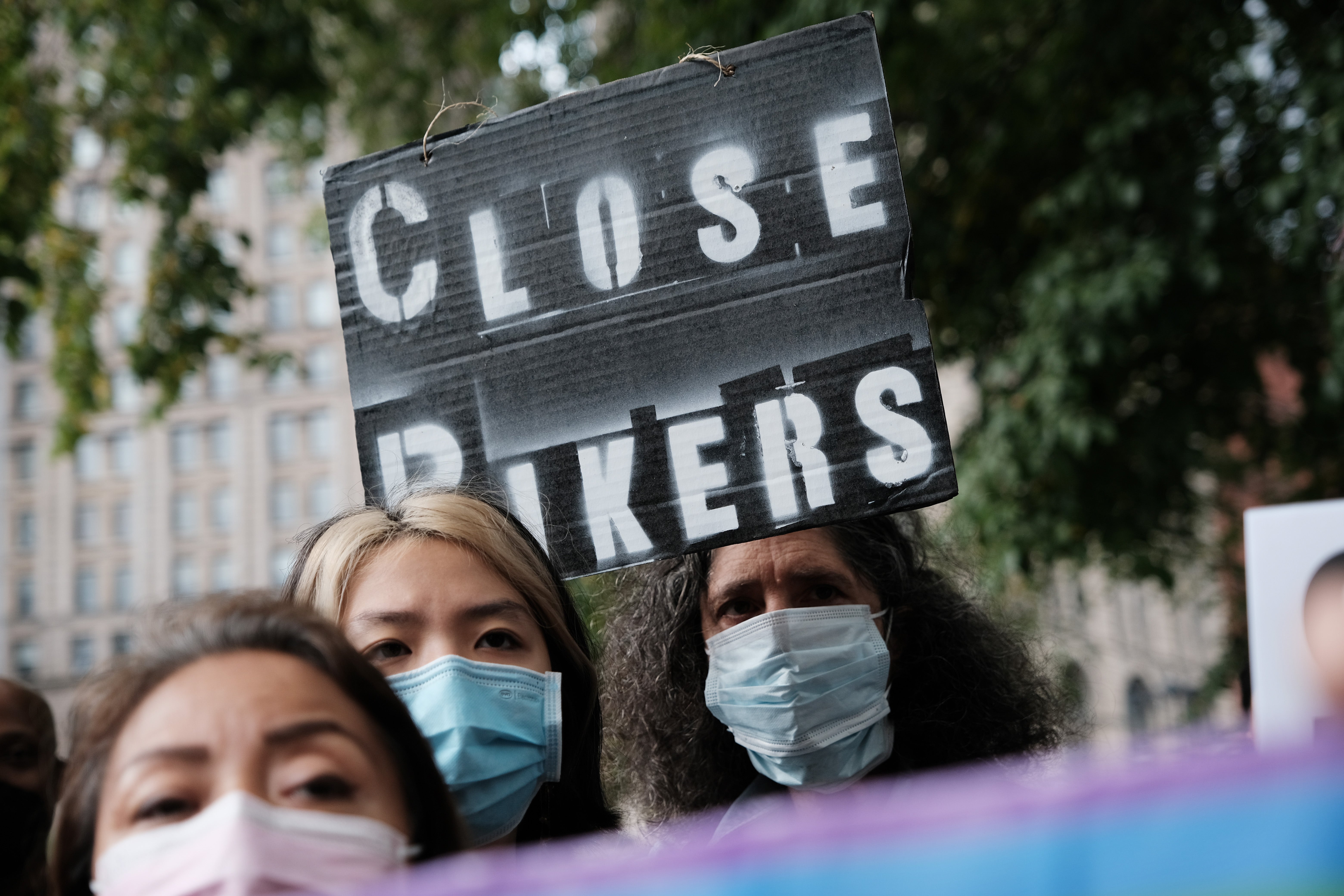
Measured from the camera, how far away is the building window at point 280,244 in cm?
5859

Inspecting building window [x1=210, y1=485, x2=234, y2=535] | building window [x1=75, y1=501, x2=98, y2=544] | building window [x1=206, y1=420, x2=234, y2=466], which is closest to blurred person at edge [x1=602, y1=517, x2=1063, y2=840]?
building window [x1=210, y1=485, x2=234, y2=535]

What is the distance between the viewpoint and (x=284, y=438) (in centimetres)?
5862

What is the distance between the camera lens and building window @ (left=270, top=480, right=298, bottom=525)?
190 feet

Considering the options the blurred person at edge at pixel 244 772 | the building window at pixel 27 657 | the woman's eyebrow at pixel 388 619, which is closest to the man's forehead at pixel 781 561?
the woman's eyebrow at pixel 388 619

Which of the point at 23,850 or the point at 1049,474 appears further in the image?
the point at 1049,474

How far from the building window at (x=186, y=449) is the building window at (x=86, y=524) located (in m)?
4.08

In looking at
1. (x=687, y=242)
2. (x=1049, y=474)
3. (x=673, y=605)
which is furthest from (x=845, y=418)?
(x=1049, y=474)

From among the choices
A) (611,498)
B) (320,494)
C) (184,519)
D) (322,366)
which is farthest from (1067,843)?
(184,519)

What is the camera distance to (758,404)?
2242mm

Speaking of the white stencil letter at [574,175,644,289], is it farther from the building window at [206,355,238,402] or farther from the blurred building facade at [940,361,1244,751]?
the building window at [206,355,238,402]

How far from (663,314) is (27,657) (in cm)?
6136

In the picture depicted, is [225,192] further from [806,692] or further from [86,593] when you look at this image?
[806,692]

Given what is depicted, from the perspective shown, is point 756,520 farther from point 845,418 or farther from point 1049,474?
point 1049,474

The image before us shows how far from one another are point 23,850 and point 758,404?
136 centimetres
